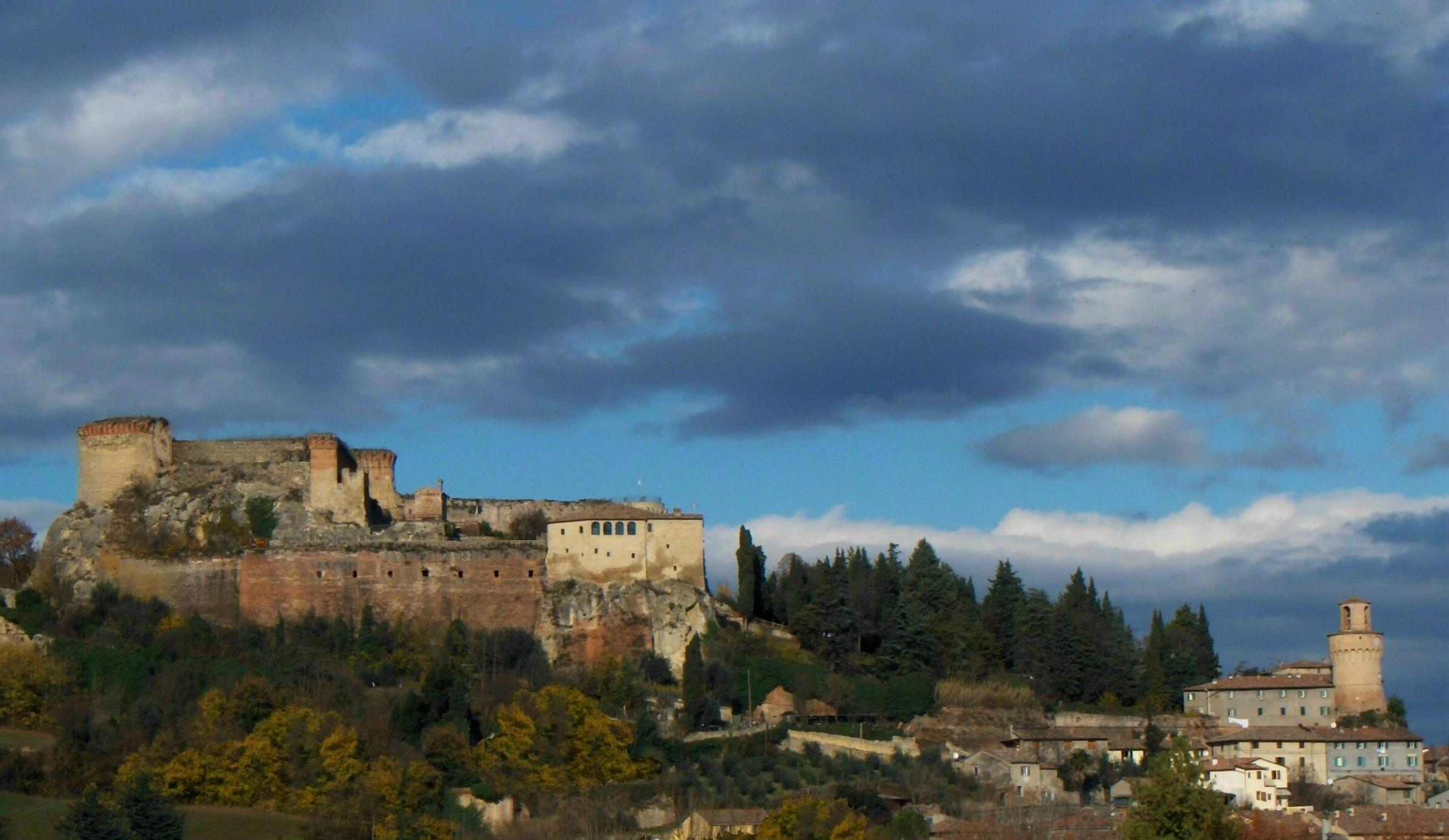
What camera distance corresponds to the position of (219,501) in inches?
2884

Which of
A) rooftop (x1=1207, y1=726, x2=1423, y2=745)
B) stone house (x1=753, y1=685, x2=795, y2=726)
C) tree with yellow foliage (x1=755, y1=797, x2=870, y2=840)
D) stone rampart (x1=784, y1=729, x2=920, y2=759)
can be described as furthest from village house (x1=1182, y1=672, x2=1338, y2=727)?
tree with yellow foliage (x1=755, y1=797, x2=870, y2=840)

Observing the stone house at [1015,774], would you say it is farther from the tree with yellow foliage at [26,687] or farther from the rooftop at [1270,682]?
the tree with yellow foliage at [26,687]

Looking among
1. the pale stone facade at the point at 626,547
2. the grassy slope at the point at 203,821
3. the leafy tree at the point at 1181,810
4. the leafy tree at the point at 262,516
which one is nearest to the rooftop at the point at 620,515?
the pale stone facade at the point at 626,547

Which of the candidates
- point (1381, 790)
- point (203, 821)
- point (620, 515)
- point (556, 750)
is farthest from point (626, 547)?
point (1381, 790)

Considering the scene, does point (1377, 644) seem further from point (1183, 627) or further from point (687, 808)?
point (687, 808)

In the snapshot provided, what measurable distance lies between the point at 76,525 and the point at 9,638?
548 centimetres

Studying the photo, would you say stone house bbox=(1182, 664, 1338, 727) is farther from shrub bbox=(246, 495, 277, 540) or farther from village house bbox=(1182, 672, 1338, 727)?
shrub bbox=(246, 495, 277, 540)

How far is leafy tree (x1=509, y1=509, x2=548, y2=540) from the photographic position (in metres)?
75.2

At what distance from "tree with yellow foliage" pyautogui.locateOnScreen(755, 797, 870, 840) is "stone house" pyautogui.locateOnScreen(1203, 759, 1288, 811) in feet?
42.3

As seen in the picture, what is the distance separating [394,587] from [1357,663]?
93.2ft

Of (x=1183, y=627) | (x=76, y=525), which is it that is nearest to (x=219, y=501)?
(x=76, y=525)

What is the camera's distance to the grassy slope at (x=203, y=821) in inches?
2327

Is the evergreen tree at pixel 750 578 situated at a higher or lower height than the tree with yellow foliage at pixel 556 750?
higher

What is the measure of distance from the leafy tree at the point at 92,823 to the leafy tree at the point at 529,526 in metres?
19.5
